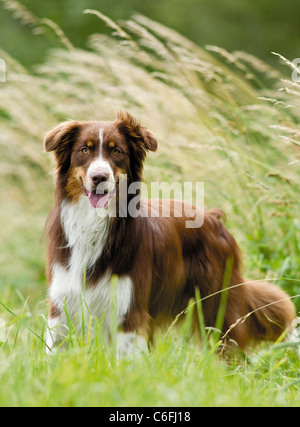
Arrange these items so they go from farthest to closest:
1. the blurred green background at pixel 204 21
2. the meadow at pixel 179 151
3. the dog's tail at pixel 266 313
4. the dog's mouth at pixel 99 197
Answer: the blurred green background at pixel 204 21 → the dog's tail at pixel 266 313 → the meadow at pixel 179 151 → the dog's mouth at pixel 99 197

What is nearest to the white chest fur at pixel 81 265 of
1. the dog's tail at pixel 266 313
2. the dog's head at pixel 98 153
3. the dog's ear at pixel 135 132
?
the dog's head at pixel 98 153

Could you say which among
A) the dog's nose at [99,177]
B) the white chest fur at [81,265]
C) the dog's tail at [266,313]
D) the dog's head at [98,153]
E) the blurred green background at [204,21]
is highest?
the blurred green background at [204,21]

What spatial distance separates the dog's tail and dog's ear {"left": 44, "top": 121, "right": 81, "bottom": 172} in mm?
1582

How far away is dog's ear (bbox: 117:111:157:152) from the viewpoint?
147 inches

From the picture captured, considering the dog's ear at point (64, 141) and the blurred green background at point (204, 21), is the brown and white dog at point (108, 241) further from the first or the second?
the blurred green background at point (204, 21)

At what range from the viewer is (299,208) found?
4809 mm

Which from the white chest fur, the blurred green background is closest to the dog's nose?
the white chest fur

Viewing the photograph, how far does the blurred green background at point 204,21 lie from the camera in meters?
13.4

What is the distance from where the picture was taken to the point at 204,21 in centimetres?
1370

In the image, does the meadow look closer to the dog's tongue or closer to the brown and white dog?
the brown and white dog

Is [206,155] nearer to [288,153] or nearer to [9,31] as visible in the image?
[288,153]

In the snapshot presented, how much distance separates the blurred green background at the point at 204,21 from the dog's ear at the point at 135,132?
10039 mm

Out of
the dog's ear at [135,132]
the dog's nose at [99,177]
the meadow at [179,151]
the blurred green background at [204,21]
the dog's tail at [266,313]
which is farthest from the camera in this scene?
the blurred green background at [204,21]
